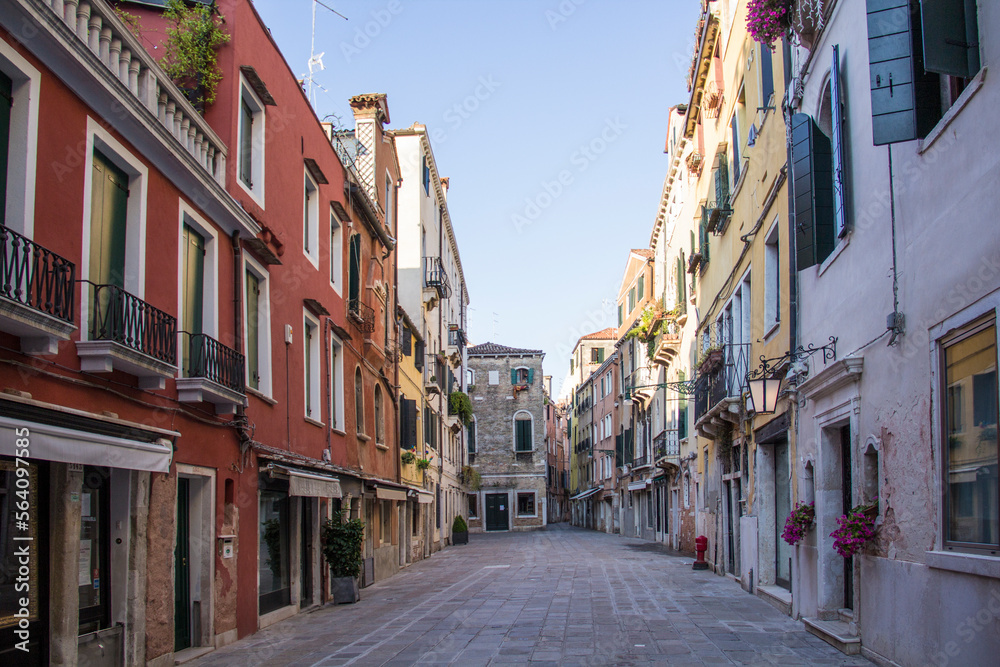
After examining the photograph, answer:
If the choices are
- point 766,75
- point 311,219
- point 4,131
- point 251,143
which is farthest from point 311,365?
point 4,131

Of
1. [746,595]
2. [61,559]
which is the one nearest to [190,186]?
[61,559]

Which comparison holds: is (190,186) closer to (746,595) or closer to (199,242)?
(199,242)

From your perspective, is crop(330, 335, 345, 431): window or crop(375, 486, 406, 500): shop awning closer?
crop(330, 335, 345, 431): window

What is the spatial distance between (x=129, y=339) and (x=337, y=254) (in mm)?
10516

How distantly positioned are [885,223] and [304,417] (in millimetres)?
9769

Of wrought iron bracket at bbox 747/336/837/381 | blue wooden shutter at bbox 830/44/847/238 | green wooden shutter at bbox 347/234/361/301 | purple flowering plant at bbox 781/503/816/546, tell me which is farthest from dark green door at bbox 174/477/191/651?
green wooden shutter at bbox 347/234/361/301

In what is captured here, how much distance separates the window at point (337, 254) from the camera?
1831 cm

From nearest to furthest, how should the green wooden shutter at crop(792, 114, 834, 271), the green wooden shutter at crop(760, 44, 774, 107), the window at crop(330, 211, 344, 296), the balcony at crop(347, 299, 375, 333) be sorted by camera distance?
the green wooden shutter at crop(792, 114, 834, 271)
the green wooden shutter at crop(760, 44, 774, 107)
the window at crop(330, 211, 344, 296)
the balcony at crop(347, 299, 375, 333)

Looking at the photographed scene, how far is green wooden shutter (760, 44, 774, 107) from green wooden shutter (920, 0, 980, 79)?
303 inches

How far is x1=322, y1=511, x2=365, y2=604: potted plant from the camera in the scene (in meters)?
15.9

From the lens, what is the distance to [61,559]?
769 centimetres

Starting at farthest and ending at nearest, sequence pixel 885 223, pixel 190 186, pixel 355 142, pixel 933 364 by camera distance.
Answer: pixel 355 142 < pixel 190 186 < pixel 885 223 < pixel 933 364

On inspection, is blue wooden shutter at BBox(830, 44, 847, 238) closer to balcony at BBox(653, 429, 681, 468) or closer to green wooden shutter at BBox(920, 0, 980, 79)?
green wooden shutter at BBox(920, 0, 980, 79)

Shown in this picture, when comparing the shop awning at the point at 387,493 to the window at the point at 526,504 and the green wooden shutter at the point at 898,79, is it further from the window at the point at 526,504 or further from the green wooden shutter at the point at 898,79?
the window at the point at 526,504
